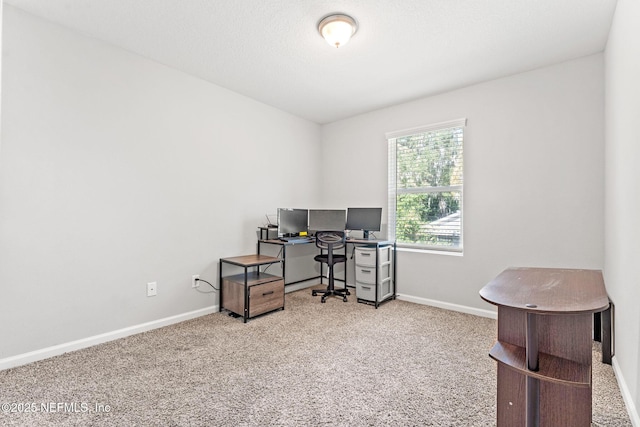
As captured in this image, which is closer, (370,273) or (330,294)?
(370,273)

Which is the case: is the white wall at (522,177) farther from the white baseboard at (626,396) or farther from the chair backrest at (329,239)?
the white baseboard at (626,396)

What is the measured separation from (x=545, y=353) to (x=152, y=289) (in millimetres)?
3035

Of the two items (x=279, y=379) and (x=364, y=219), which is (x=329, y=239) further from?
(x=279, y=379)

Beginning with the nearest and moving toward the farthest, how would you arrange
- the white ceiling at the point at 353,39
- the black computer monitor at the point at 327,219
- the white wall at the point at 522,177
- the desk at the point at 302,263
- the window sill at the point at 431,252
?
the white ceiling at the point at 353,39
the white wall at the point at 522,177
the window sill at the point at 431,252
the desk at the point at 302,263
the black computer monitor at the point at 327,219

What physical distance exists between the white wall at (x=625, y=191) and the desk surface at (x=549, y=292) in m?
0.20

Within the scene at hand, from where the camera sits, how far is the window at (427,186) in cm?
356

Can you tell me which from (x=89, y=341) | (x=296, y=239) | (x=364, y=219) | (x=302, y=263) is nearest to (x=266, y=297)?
(x=296, y=239)

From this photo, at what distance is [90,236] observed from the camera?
253 centimetres

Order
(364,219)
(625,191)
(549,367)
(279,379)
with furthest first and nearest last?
(364,219) < (279,379) < (625,191) < (549,367)

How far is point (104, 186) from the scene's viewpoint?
103 inches

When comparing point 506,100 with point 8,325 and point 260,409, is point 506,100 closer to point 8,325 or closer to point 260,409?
point 260,409

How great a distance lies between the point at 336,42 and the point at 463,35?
103cm

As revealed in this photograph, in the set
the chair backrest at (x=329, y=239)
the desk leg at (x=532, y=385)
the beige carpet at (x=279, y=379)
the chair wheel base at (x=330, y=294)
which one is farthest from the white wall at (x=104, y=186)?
the desk leg at (x=532, y=385)

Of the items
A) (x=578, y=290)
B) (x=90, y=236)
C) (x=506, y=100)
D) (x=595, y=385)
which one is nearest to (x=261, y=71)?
(x=90, y=236)
